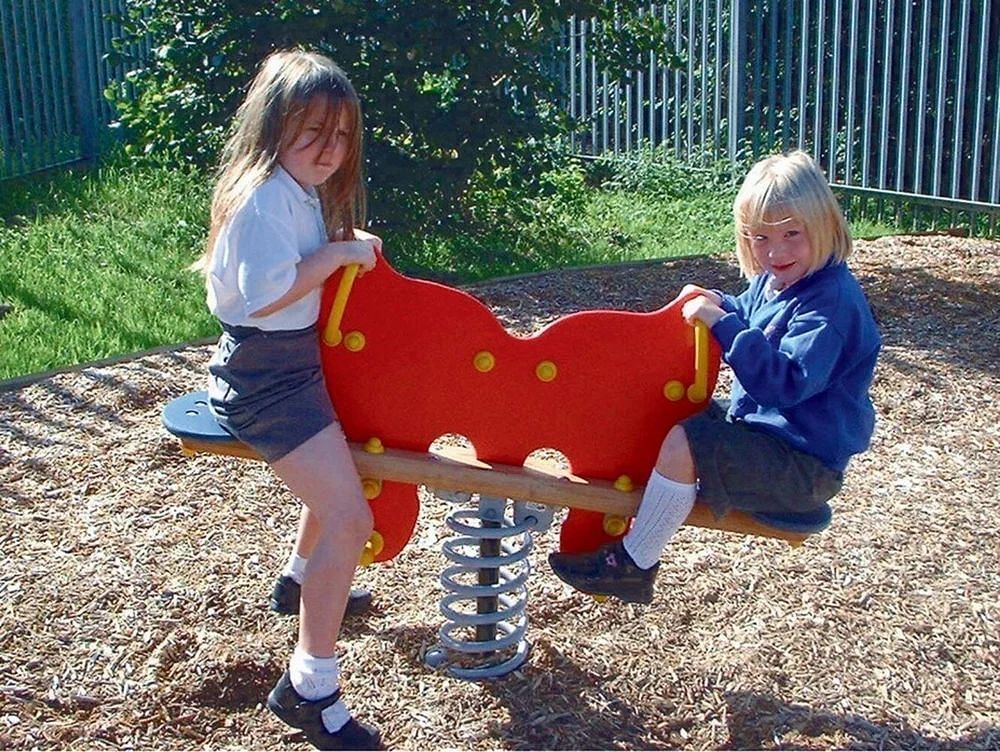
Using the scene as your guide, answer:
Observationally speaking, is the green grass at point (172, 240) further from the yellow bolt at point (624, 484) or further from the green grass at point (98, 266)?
the yellow bolt at point (624, 484)

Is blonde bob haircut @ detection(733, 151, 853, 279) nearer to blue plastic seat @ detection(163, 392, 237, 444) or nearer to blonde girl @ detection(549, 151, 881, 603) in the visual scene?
blonde girl @ detection(549, 151, 881, 603)

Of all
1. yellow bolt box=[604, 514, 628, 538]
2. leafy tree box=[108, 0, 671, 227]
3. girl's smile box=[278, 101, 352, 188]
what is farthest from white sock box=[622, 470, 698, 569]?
leafy tree box=[108, 0, 671, 227]

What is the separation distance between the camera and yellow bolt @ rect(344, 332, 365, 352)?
288 centimetres

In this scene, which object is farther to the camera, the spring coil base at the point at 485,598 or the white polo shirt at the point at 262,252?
the spring coil base at the point at 485,598

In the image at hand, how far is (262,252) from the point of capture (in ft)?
8.61

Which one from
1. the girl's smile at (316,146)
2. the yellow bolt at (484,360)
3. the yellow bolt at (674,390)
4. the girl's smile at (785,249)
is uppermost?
the girl's smile at (316,146)

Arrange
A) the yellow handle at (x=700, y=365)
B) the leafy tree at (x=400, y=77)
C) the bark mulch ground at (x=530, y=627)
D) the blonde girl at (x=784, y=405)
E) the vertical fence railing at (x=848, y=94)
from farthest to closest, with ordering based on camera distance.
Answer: the vertical fence railing at (x=848, y=94)
the leafy tree at (x=400, y=77)
the bark mulch ground at (x=530, y=627)
the yellow handle at (x=700, y=365)
the blonde girl at (x=784, y=405)

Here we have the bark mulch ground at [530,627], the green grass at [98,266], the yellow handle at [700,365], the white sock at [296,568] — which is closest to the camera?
the yellow handle at [700,365]

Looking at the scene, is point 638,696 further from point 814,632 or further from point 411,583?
point 411,583

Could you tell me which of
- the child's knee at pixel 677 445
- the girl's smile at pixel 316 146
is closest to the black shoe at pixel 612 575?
the child's knee at pixel 677 445

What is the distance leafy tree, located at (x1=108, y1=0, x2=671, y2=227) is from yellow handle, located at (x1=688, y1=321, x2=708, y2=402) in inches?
169

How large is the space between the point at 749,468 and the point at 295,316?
999mm

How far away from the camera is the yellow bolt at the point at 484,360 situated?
2.92m

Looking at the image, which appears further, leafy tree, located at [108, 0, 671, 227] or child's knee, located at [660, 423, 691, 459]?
leafy tree, located at [108, 0, 671, 227]
